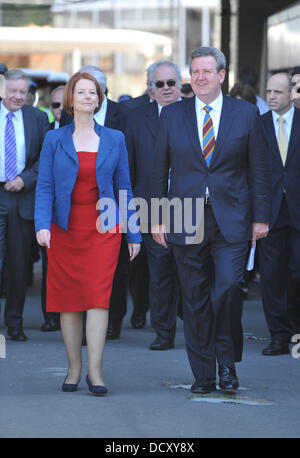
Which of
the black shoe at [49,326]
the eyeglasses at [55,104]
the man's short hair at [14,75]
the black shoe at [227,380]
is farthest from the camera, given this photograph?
the eyeglasses at [55,104]

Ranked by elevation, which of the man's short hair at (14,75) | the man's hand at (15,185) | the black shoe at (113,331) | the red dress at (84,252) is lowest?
the black shoe at (113,331)

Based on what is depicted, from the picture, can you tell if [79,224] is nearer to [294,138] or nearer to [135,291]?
[294,138]

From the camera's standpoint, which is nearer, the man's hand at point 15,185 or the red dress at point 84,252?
the red dress at point 84,252

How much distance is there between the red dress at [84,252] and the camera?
275 inches

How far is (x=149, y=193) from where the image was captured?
358 inches

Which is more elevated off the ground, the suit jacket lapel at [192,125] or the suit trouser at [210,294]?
the suit jacket lapel at [192,125]

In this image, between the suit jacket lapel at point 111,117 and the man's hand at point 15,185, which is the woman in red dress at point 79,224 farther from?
the man's hand at point 15,185

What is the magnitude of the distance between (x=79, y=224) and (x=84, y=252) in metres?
0.18

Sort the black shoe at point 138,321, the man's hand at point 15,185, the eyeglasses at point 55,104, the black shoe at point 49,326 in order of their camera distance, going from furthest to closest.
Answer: the eyeglasses at point 55,104 < the black shoe at point 138,321 < the black shoe at point 49,326 < the man's hand at point 15,185

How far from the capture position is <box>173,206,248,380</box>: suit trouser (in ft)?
23.0

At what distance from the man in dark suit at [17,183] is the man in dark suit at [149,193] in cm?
84

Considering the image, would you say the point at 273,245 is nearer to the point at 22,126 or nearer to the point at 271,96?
the point at 271,96

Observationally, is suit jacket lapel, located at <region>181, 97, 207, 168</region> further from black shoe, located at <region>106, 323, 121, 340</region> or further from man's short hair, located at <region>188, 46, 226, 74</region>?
black shoe, located at <region>106, 323, 121, 340</region>

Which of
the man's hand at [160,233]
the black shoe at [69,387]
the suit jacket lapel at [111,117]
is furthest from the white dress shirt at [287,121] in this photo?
the black shoe at [69,387]
